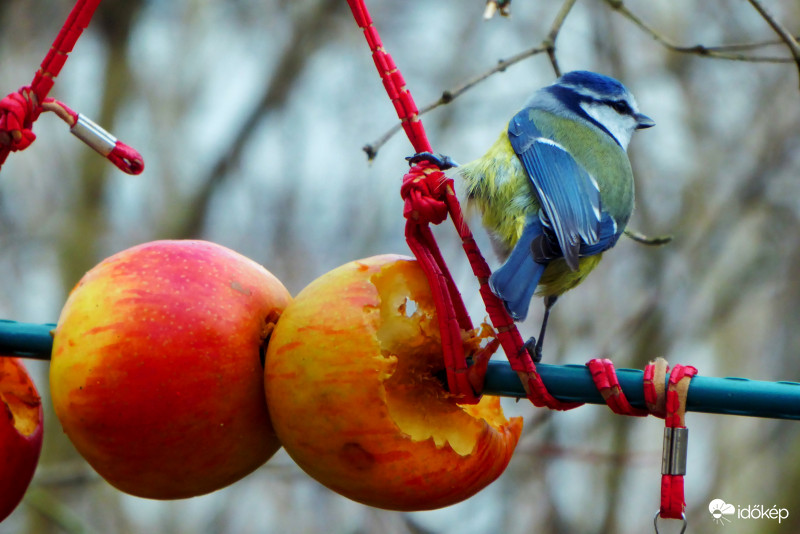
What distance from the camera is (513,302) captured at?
154cm

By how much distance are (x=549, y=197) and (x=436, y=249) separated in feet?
1.43

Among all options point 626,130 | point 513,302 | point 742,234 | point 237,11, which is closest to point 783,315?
point 742,234

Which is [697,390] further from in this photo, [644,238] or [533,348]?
[644,238]

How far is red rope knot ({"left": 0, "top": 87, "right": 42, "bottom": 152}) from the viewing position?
5.68 feet

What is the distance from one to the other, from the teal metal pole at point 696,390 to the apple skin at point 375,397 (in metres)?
0.15

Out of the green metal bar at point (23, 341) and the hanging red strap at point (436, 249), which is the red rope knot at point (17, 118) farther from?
the hanging red strap at point (436, 249)

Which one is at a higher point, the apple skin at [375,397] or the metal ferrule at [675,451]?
the metal ferrule at [675,451]

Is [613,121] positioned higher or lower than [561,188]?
higher

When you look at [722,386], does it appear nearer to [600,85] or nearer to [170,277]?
[170,277]

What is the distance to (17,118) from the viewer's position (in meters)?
1.74

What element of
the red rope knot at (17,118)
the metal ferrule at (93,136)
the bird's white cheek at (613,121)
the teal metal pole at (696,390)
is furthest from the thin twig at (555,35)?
the red rope knot at (17,118)

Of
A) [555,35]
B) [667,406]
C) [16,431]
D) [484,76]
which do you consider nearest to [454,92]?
[484,76]

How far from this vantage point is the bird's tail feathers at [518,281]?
1.54m

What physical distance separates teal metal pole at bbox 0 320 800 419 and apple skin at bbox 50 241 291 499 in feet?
1.59
